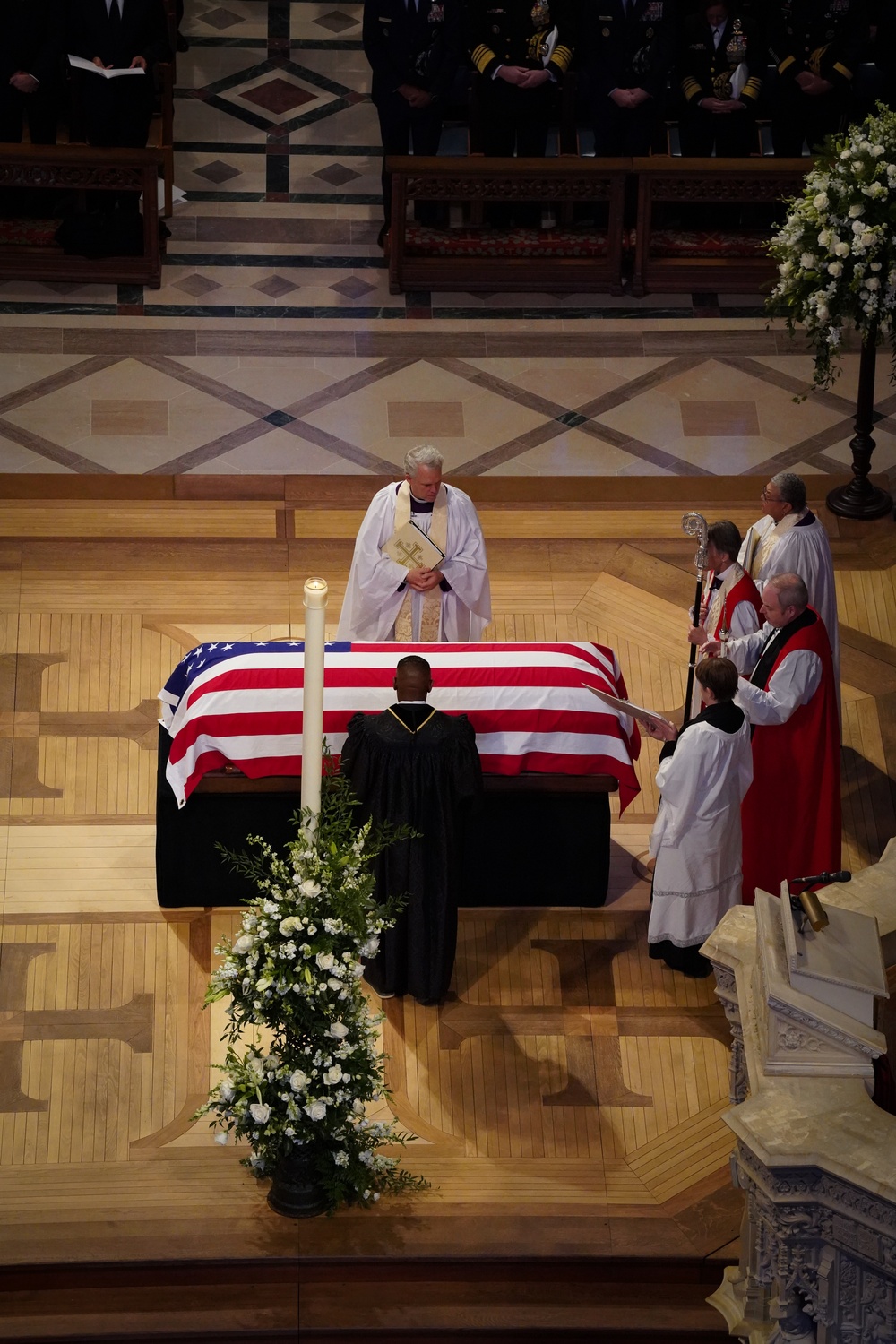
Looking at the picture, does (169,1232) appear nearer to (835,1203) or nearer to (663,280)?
(835,1203)

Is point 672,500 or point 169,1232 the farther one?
point 672,500

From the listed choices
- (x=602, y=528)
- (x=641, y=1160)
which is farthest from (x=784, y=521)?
(x=641, y=1160)

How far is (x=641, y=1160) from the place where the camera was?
21.8ft

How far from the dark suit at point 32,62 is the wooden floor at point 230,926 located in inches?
Answer: 118

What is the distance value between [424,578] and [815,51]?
587cm

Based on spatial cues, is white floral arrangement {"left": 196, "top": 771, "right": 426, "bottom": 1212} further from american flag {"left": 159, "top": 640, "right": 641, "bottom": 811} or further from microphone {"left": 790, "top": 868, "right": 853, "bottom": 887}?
microphone {"left": 790, "top": 868, "right": 853, "bottom": 887}

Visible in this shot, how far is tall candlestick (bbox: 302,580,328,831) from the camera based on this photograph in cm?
488

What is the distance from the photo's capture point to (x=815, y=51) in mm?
12156

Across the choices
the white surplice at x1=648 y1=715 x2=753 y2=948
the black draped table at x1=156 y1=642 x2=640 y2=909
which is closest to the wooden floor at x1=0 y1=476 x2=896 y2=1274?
the black draped table at x1=156 y1=642 x2=640 y2=909

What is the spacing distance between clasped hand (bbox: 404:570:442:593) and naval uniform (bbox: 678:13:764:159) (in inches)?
200

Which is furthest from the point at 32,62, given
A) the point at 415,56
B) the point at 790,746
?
the point at 790,746

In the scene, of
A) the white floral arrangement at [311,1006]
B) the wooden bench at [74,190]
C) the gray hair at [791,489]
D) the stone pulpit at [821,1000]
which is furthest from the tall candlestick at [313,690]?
the wooden bench at [74,190]

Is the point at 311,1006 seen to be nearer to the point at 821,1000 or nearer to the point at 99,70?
the point at 821,1000

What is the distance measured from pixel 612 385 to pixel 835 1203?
703 cm
